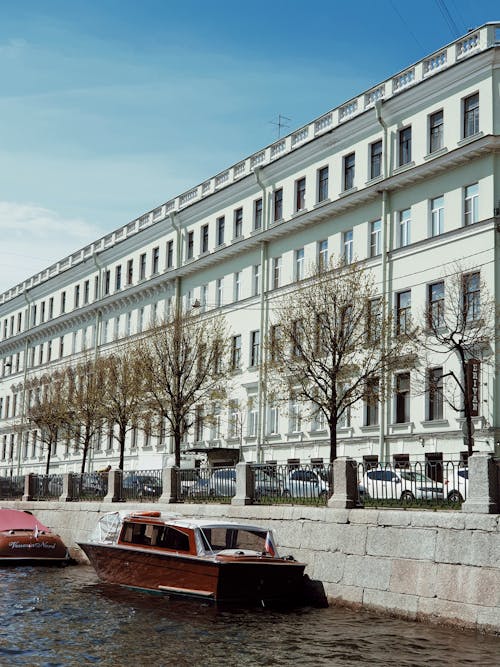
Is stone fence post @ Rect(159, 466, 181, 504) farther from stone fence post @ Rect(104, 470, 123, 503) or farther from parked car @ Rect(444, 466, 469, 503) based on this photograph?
parked car @ Rect(444, 466, 469, 503)

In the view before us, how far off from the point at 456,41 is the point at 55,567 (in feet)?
77.6

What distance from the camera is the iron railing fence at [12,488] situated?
36906mm

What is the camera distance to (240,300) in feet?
158

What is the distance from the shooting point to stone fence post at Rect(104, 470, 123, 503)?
92.8ft

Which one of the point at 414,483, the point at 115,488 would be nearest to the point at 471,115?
the point at 115,488

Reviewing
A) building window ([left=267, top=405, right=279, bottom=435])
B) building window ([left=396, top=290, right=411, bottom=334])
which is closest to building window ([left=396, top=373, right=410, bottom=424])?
building window ([left=396, top=290, right=411, bottom=334])

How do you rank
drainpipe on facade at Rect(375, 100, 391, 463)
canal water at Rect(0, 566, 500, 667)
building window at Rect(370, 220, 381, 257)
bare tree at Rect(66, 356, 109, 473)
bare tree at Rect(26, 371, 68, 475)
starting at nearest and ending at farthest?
1. canal water at Rect(0, 566, 500, 667)
2. drainpipe on facade at Rect(375, 100, 391, 463)
3. building window at Rect(370, 220, 381, 257)
4. bare tree at Rect(66, 356, 109, 473)
5. bare tree at Rect(26, 371, 68, 475)

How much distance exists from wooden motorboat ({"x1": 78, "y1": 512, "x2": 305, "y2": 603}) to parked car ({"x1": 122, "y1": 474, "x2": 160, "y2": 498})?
532 cm

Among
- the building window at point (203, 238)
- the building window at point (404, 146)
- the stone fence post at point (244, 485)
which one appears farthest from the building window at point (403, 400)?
the building window at point (203, 238)

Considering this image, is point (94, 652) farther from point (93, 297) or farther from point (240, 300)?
point (93, 297)

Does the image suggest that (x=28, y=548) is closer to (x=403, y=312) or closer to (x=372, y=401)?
(x=372, y=401)

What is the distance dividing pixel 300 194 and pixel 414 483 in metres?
28.2

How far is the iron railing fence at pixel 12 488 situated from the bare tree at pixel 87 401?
30.2 ft

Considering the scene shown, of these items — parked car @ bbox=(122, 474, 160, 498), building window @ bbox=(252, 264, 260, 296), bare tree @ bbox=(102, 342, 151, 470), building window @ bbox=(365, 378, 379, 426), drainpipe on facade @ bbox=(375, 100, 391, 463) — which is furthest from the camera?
building window @ bbox=(252, 264, 260, 296)
